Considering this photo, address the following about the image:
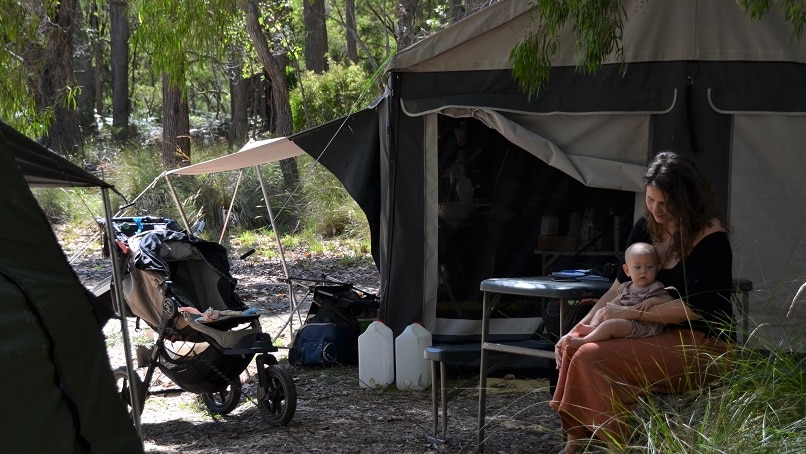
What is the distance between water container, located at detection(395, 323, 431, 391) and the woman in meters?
2.28

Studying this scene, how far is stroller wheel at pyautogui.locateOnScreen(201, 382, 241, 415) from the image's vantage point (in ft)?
20.2

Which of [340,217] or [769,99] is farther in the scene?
[340,217]

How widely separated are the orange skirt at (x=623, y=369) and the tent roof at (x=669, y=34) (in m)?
2.79

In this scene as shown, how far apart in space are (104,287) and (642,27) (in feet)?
12.1

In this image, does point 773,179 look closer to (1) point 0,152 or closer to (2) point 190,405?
(2) point 190,405

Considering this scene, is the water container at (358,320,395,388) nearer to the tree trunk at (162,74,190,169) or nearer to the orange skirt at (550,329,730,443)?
the orange skirt at (550,329,730,443)

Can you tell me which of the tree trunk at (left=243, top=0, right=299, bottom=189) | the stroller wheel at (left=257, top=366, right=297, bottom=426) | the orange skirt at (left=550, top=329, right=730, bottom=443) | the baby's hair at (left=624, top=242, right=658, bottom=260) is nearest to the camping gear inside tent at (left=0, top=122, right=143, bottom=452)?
the stroller wheel at (left=257, top=366, right=297, bottom=426)

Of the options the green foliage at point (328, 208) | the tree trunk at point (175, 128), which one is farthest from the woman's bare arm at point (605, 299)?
the tree trunk at point (175, 128)

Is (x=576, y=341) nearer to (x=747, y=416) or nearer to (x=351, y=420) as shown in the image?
(x=747, y=416)

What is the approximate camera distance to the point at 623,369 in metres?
4.21

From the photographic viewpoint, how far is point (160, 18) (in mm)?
7891

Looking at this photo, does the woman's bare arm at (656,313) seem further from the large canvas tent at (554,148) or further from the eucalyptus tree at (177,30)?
the eucalyptus tree at (177,30)

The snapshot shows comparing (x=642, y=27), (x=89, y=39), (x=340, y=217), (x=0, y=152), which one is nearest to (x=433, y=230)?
(x=642, y=27)

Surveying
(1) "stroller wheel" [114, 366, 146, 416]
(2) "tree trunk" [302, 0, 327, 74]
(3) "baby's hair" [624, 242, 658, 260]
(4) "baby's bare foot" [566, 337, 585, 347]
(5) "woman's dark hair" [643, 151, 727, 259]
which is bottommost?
(1) "stroller wheel" [114, 366, 146, 416]
